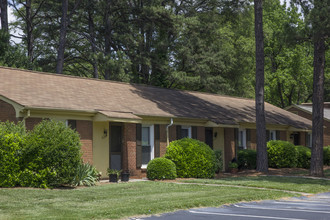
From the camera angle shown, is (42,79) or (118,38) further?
(118,38)

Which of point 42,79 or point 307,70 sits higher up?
point 307,70

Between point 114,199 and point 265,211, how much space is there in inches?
174

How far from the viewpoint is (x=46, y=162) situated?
54.8 ft

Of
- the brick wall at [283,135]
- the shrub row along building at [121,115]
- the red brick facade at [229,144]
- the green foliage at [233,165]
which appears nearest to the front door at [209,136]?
the shrub row along building at [121,115]

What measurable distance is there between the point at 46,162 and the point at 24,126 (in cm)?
196

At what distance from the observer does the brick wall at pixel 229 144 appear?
2860 cm

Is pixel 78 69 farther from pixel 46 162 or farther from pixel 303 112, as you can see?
pixel 46 162

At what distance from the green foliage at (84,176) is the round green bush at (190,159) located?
15.4 feet

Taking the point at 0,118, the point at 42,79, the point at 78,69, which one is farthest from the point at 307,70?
the point at 0,118

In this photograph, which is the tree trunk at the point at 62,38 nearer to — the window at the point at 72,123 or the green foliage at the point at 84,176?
the window at the point at 72,123

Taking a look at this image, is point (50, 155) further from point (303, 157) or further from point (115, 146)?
point (303, 157)

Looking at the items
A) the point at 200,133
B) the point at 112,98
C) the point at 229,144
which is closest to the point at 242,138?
the point at 229,144

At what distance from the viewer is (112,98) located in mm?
24359

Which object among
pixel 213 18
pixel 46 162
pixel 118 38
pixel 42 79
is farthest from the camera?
pixel 213 18
